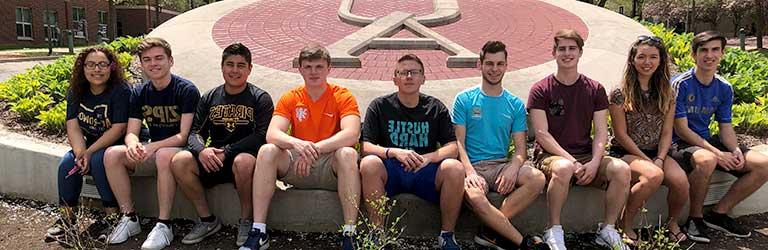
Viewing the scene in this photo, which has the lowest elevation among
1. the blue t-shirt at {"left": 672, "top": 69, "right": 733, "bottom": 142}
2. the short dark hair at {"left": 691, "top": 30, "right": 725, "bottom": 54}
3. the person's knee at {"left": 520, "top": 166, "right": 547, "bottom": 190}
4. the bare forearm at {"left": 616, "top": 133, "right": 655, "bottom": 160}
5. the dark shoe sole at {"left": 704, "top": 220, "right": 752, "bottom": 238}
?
the dark shoe sole at {"left": 704, "top": 220, "right": 752, "bottom": 238}

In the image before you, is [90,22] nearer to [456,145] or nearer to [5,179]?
[5,179]

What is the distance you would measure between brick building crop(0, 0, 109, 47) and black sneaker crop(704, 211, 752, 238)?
26.0 m

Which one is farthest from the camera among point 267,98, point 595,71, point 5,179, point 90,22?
point 90,22

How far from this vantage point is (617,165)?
151 inches

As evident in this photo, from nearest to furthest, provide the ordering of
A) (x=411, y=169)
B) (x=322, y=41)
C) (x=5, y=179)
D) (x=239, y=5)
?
(x=411, y=169) → (x=5, y=179) → (x=322, y=41) → (x=239, y=5)

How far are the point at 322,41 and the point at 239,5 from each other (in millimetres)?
Answer: 2041

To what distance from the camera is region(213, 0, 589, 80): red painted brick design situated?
6582mm

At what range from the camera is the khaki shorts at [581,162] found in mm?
3904

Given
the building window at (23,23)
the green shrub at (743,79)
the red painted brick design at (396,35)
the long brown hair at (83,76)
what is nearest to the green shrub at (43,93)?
the long brown hair at (83,76)

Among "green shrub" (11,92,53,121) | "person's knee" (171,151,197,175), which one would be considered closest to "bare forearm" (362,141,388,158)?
"person's knee" (171,151,197,175)

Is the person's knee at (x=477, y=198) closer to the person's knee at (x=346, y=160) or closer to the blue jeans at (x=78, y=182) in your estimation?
the person's knee at (x=346, y=160)

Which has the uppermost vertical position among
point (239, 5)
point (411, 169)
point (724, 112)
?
point (239, 5)

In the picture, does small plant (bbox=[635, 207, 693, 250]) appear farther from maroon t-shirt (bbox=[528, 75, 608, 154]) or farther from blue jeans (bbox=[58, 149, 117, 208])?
blue jeans (bbox=[58, 149, 117, 208])

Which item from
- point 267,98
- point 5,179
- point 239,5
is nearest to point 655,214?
point 267,98
